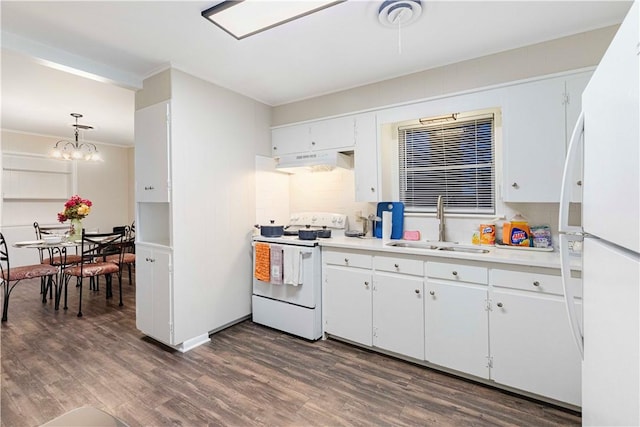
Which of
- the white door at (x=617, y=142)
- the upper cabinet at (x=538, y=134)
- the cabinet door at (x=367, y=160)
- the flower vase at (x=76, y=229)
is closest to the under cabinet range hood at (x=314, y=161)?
the cabinet door at (x=367, y=160)

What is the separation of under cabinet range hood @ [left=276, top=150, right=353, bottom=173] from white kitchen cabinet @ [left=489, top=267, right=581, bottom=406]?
1.75 metres

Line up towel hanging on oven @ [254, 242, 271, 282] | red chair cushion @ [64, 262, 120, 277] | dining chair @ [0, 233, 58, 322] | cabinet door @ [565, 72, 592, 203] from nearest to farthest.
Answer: cabinet door @ [565, 72, 592, 203] < towel hanging on oven @ [254, 242, 271, 282] < dining chair @ [0, 233, 58, 322] < red chair cushion @ [64, 262, 120, 277]

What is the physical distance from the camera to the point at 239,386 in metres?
2.20

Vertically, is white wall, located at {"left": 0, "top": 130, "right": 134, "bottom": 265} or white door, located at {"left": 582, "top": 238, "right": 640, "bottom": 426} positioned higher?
white wall, located at {"left": 0, "top": 130, "right": 134, "bottom": 265}

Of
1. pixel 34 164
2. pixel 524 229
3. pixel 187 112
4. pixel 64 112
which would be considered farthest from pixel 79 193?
pixel 524 229

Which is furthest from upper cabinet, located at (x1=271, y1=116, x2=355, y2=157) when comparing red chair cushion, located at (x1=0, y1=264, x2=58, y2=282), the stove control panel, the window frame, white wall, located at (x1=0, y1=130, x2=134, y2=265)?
white wall, located at (x1=0, y1=130, x2=134, y2=265)

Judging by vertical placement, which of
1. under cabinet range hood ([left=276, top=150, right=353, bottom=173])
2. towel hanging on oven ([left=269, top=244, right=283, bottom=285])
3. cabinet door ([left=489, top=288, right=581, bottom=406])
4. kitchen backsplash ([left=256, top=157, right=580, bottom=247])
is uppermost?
under cabinet range hood ([left=276, top=150, right=353, bottom=173])

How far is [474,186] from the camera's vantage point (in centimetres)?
281

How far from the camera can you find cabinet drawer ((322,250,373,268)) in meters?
2.67

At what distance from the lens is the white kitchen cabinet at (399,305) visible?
240 cm

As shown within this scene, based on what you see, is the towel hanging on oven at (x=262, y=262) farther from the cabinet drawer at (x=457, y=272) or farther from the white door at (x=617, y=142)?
the white door at (x=617, y=142)

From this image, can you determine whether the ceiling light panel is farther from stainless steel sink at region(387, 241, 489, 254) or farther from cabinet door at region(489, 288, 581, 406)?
cabinet door at region(489, 288, 581, 406)

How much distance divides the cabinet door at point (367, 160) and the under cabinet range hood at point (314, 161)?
22 cm

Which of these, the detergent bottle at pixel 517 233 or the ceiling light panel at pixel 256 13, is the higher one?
the ceiling light panel at pixel 256 13
